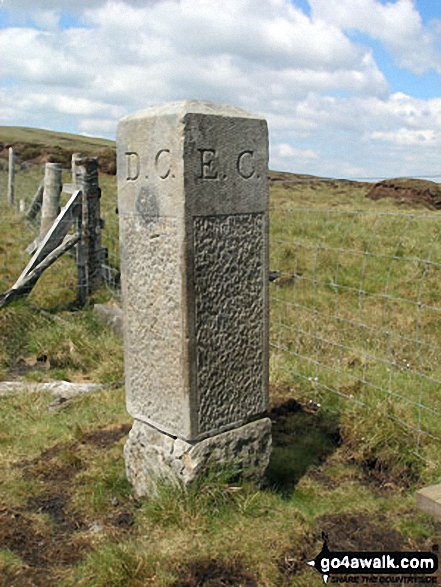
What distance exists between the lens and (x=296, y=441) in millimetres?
4094

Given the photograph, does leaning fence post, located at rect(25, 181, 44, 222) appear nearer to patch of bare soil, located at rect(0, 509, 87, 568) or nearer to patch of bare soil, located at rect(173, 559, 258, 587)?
patch of bare soil, located at rect(0, 509, 87, 568)

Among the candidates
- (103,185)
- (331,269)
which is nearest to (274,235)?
(331,269)

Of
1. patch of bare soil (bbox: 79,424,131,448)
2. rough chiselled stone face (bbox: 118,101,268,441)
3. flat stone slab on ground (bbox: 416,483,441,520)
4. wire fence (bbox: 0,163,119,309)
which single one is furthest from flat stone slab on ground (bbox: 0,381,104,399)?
flat stone slab on ground (bbox: 416,483,441,520)

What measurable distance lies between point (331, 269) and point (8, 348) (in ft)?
13.3

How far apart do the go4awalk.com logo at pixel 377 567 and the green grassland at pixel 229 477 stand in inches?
2.8

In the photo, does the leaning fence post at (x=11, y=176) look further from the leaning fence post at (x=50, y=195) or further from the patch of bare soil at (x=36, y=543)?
the patch of bare soil at (x=36, y=543)

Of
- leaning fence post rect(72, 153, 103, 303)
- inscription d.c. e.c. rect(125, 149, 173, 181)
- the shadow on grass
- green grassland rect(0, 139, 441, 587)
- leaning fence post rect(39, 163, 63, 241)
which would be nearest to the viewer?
green grassland rect(0, 139, 441, 587)

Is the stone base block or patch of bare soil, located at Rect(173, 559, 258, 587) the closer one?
patch of bare soil, located at Rect(173, 559, 258, 587)

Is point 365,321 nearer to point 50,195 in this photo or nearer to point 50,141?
point 50,195

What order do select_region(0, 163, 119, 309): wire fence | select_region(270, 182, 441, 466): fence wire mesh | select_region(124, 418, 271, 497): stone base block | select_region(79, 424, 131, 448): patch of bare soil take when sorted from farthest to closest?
select_region(0, 163, 119, 309): wire fence < select_region(270, 182, 441, 466): fence wire mesh < select_region(79, 424, 131, 448): patch of bare soil < select_region(124, 418, 271, 497): stone base block

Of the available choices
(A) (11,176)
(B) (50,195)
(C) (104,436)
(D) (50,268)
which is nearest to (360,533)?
(C) (104,436)

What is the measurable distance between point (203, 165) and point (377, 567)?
2018 millimetres

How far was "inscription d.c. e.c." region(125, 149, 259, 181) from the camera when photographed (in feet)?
9.71

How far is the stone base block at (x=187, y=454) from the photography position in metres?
3.19
